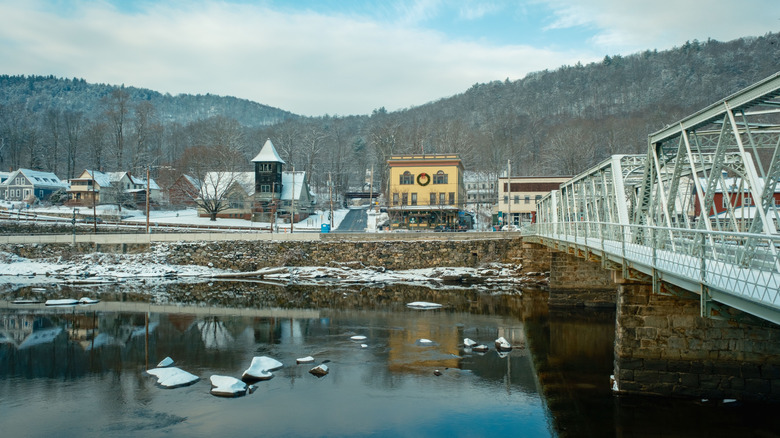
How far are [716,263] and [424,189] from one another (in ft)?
169

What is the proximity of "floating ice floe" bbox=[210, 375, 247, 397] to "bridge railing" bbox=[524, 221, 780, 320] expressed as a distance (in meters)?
11.5

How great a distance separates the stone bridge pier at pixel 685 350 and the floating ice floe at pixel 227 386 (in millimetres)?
10946

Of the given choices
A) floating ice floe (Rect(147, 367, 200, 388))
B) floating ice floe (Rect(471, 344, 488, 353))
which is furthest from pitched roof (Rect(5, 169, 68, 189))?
floating ice floe (Rect(471, 344, 488, 353))

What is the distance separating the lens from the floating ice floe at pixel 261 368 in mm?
16141

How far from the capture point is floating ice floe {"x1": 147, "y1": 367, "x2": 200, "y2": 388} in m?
15.5

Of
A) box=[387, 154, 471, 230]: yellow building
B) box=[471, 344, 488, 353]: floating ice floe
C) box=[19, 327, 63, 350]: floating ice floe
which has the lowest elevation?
box=[19, 327, 63, 350]: floating ice floe

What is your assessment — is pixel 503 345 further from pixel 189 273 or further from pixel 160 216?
pixel 160 216

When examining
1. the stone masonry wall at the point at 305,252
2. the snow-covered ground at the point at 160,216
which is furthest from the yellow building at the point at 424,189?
the stone masonry wall at the point at 305,252

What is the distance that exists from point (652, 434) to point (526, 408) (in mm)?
3150

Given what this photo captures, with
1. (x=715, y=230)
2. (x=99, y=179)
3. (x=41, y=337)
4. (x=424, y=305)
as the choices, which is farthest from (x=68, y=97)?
(x=715, y=230)

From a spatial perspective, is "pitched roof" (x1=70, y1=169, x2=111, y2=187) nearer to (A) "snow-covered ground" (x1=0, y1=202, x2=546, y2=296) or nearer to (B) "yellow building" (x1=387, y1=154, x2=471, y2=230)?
(A) "snow-covered ground" (x1=0, y1=202, x2=546, y2=296)

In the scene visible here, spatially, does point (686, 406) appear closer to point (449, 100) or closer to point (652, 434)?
point (652, 434)

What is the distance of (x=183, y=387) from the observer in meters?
15.4

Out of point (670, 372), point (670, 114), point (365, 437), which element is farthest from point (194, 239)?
point (670, 114)
